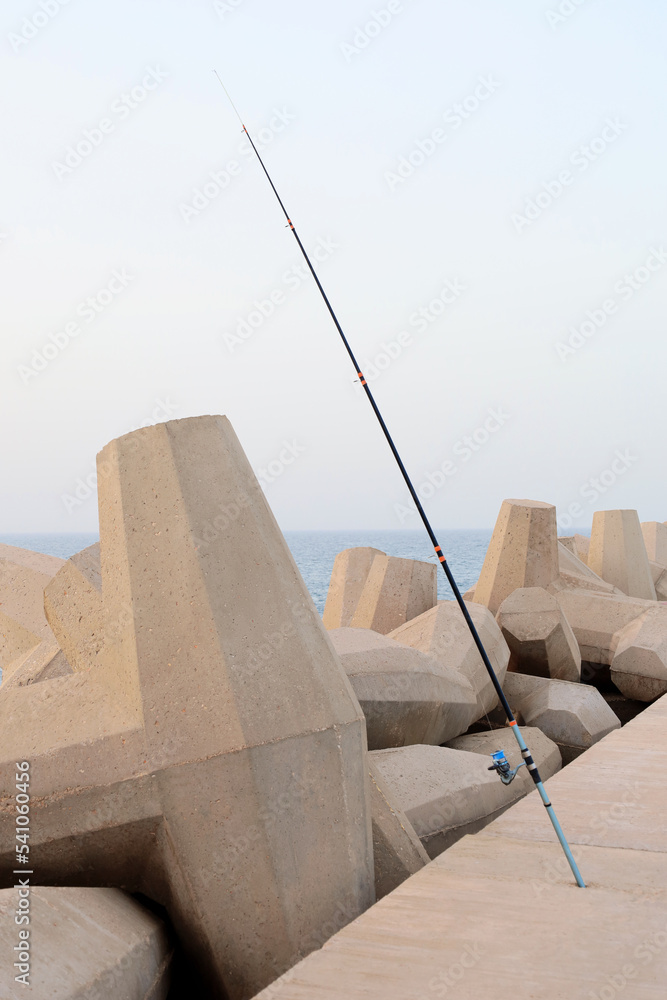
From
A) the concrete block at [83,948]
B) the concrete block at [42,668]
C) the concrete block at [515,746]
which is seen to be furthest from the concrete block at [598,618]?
the concrete block at [83,948]

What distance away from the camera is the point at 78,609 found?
3.55 meters

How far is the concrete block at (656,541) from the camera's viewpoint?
14461 mm

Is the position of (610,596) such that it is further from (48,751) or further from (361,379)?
(48,751)

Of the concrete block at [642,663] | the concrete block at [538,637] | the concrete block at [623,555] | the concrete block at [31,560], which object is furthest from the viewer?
the concrete block at [623,555]

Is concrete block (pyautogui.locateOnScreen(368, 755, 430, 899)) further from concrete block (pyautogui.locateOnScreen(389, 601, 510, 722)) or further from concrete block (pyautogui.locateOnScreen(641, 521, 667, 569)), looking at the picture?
concrete block (pyautogui.locateOnScreen(641, 521, 667, 569))

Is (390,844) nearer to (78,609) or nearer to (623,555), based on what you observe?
(78,609)

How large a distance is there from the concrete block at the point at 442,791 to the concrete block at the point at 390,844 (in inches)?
11.2

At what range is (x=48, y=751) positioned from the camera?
8.92 ft

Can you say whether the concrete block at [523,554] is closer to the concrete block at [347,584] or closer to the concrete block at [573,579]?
the concrete block at [573,579]

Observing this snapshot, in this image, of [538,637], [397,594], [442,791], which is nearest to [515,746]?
[442,791]

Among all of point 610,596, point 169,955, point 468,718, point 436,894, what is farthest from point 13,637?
point 610,596

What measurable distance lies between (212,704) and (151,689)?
21cm

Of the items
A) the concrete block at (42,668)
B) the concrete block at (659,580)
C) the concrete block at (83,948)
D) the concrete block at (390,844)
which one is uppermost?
the concrete block at (42,668)

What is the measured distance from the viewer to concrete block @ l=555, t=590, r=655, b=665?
7824mm
